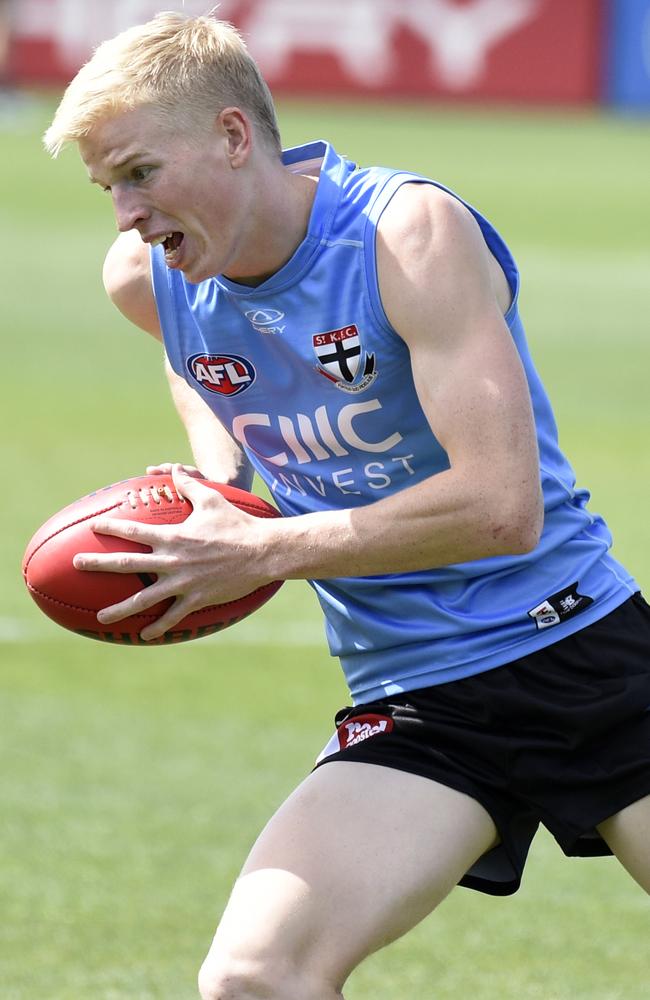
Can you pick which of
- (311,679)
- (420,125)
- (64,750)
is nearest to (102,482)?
(311,679)

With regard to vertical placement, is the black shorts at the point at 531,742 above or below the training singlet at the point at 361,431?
below

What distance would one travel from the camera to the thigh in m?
3.37

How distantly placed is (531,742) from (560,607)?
30 centimetres

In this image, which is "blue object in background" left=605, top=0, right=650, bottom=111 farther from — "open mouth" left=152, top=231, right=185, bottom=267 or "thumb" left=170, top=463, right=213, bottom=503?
"open mouth" left=152, top=231, right=185, bottom=267

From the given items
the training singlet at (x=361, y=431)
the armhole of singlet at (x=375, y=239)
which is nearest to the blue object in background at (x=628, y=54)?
the training singlet at (x=361, y=431)

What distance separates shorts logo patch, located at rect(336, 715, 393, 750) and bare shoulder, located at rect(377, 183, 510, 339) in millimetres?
829

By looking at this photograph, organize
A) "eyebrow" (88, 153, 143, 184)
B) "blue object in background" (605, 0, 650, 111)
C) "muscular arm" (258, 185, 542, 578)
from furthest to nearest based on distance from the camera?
"blue object in background" (605, 0, 650, 111)
"eyebrow" (88, 153, 143, 184)
"muscular arm" (258, 185, 542, 578)

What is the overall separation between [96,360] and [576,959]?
995 cm

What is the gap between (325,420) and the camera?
12.4 feet

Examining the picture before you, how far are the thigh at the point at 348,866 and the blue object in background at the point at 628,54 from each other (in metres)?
29.0

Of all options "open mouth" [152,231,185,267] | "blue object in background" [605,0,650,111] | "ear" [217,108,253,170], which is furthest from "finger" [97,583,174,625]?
"blue object in background" [605,0,650,111]

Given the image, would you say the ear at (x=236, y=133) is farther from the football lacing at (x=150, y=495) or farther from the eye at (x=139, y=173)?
Result: the football lacing at (x=150, y=495)

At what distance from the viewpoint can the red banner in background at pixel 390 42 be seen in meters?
31.5

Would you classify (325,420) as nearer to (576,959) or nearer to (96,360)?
(576,959)
